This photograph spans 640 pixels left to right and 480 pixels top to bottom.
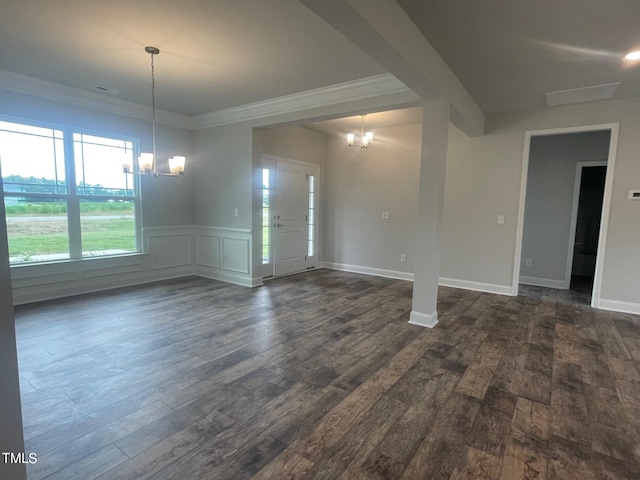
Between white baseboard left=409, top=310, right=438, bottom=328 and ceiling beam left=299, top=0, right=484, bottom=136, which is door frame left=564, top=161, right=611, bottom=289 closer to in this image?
ceiling beam left=299, top=0, right=484, bottom=136

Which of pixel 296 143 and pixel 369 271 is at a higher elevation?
pixel 296 143

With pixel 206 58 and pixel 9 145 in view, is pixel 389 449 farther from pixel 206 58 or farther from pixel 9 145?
pixel 9 145

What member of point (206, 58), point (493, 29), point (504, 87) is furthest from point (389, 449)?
point (504, 87)

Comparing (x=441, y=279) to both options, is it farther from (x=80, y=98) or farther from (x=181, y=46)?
(x=80, y=98)

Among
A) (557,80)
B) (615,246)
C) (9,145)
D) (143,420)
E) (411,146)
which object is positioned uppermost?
(557,80)

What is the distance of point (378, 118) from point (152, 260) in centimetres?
437

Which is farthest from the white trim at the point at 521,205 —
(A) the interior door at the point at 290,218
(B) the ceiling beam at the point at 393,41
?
(A) the interior door at the point at 290,218

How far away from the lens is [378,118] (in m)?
5.34

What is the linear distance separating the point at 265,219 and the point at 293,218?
68 cm

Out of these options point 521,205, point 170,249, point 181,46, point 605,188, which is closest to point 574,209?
point 605,188

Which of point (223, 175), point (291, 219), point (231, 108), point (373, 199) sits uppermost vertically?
point (231, 108)

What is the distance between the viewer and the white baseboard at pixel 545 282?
17.9ft

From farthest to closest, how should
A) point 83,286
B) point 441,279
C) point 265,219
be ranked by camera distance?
point 265,219 < point 441,279 < point 83,286

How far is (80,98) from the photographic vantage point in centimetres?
445
